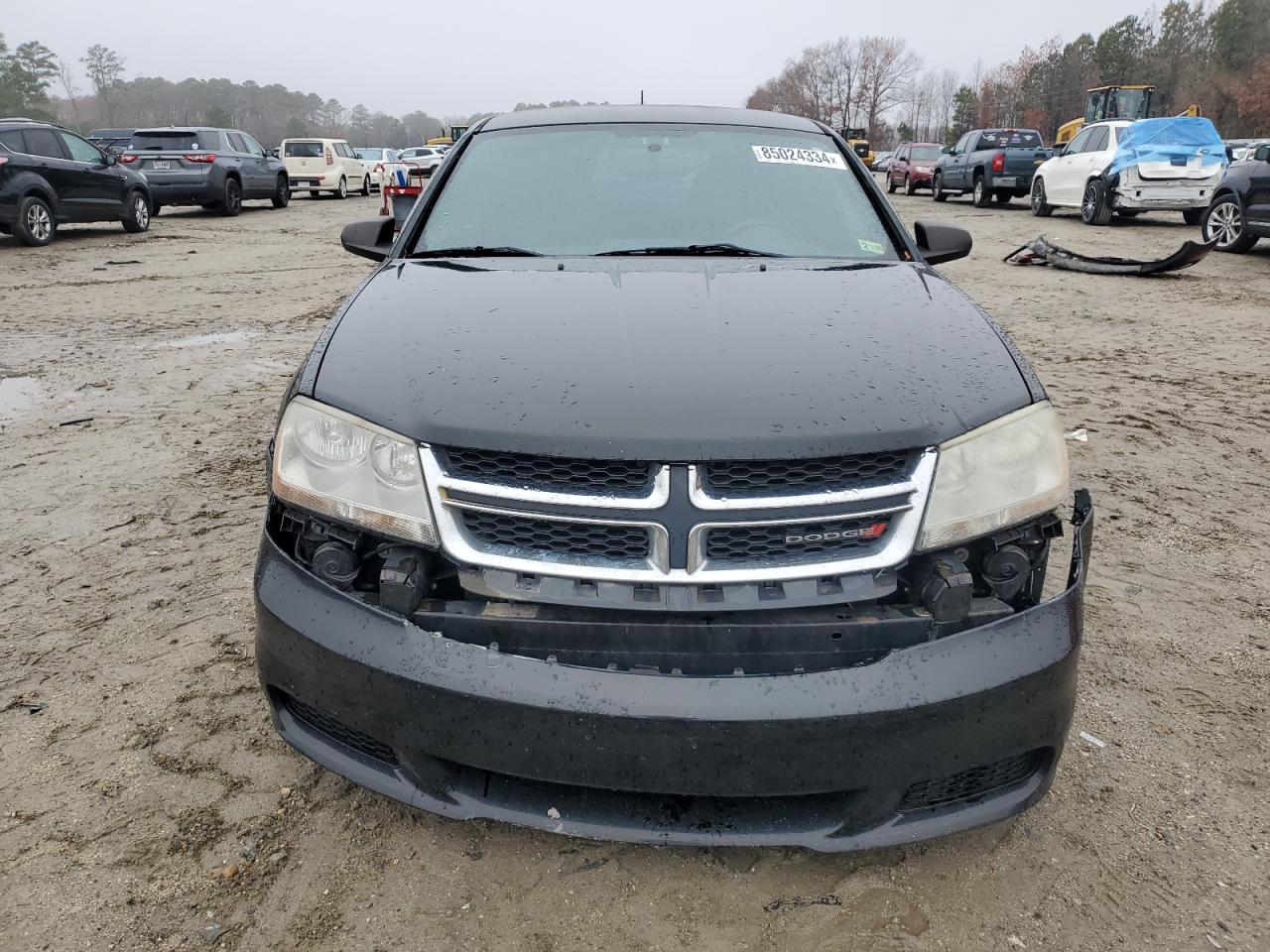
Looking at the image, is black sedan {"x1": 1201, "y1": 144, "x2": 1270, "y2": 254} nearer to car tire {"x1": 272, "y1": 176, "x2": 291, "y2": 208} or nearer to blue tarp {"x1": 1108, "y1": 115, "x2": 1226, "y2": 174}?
blue tarp {"x1": 1108, "y1": 115, "x2": 1226, "y2": 174}

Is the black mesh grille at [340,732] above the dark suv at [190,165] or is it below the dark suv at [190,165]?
below

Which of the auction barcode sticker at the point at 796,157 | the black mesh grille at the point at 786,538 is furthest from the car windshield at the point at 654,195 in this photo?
the black mesh grille at the point at 786,538

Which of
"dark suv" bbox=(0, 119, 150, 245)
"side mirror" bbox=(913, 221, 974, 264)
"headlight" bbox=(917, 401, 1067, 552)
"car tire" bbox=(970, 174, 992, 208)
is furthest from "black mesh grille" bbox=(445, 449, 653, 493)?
"car tire" bbox=(970, 174, 992, 208)

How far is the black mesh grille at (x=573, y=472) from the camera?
Result: 1678 mm

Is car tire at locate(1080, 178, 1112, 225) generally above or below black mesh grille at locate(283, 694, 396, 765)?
above

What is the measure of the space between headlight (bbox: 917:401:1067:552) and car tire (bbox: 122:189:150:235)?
15577 mm

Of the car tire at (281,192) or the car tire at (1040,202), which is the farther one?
the car tire at (281,192)

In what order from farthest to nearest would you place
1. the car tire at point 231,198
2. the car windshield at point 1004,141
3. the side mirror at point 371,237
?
the car windshield at point 1004,141, the car tire at point 231,198, the side mirror at point 371,237

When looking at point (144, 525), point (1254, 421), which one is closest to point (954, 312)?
point (144, 525)

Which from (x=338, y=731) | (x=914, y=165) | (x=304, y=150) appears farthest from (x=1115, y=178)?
(x=304, y=150)

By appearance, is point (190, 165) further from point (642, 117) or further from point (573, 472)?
point (573, 472)

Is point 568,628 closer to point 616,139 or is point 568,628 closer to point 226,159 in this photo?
point 616,139

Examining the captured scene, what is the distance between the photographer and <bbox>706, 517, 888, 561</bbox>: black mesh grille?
5.54ft

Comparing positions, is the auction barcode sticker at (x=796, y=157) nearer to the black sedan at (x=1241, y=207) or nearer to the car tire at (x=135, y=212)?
the black sedan at (x=1241, y=207)
